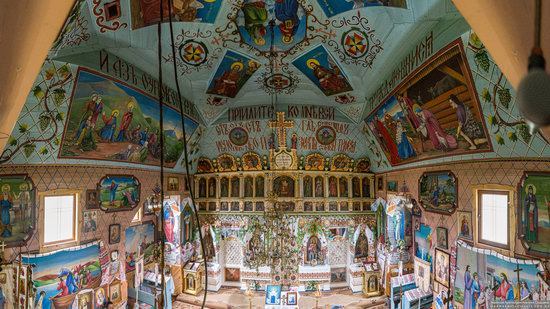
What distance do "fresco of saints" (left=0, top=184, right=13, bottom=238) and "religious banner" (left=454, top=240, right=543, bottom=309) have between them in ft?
28.3

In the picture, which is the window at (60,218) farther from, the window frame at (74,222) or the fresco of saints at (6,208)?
the fresco of saints at (6,208)

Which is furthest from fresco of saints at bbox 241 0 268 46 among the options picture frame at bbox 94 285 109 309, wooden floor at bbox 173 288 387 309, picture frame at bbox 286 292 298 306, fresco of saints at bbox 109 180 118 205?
wooden floor at bbox 173 288 387 309

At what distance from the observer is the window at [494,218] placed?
632cm

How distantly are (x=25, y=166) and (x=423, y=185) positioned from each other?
31.6 ft

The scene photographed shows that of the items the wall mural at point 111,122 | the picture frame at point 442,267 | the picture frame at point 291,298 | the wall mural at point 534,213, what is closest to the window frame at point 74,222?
the wall mural at point 111,122

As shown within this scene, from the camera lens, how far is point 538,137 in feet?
16.8

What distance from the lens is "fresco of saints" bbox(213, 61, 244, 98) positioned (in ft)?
32.3

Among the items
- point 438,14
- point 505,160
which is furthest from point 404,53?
point 505,160

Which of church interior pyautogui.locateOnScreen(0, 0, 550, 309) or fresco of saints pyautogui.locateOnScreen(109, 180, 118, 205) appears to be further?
fresco of saints pyautogui.locateOnScreen(109, 180, 118, 205)

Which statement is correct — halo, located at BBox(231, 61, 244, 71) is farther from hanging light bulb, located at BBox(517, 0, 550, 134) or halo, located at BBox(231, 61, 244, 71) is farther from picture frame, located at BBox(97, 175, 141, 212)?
hanging light bulb, located at BBox(517, 0, 550, 134)

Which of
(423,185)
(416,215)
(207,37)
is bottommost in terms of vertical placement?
(416,215)

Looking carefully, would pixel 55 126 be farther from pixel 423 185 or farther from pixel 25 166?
pixel 423 185

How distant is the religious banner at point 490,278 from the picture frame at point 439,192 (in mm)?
964

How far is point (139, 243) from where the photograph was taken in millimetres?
10703
